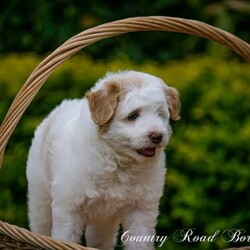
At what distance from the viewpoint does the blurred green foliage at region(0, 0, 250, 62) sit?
7.60 meters

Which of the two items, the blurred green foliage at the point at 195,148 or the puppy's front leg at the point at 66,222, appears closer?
the puppy's front leg at the point at 66,222

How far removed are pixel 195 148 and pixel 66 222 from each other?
169 centimetres

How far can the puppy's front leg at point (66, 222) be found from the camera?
4168 millimetres

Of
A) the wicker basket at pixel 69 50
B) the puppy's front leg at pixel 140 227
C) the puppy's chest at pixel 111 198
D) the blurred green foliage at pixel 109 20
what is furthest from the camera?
the blurred green foliage at pixel 109 20

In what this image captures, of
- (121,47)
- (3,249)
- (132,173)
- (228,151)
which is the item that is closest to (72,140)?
(132,173)

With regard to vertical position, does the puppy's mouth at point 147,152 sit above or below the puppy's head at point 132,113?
below

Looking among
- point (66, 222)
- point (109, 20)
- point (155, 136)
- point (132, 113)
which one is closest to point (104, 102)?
point (132, 113)

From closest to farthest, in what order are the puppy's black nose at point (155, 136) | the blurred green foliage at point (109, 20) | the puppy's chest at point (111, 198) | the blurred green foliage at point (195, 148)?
the puppy's black nose at point (155, 136)
the puppy's chest at point (111, 198)
the blurred green foliage at point (195, 148)
the blurred green foliage at point (109, 20)

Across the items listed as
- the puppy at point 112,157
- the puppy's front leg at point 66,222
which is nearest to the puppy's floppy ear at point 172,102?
the puppy at point 112,157

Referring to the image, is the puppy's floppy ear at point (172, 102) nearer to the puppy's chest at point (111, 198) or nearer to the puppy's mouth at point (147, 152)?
the puppy's mouth at point (147, 152)

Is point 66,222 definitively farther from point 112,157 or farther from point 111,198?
point 112,157

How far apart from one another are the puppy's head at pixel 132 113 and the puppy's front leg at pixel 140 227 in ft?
1.16

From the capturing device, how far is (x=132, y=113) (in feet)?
12.9

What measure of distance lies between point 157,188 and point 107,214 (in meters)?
0.26
